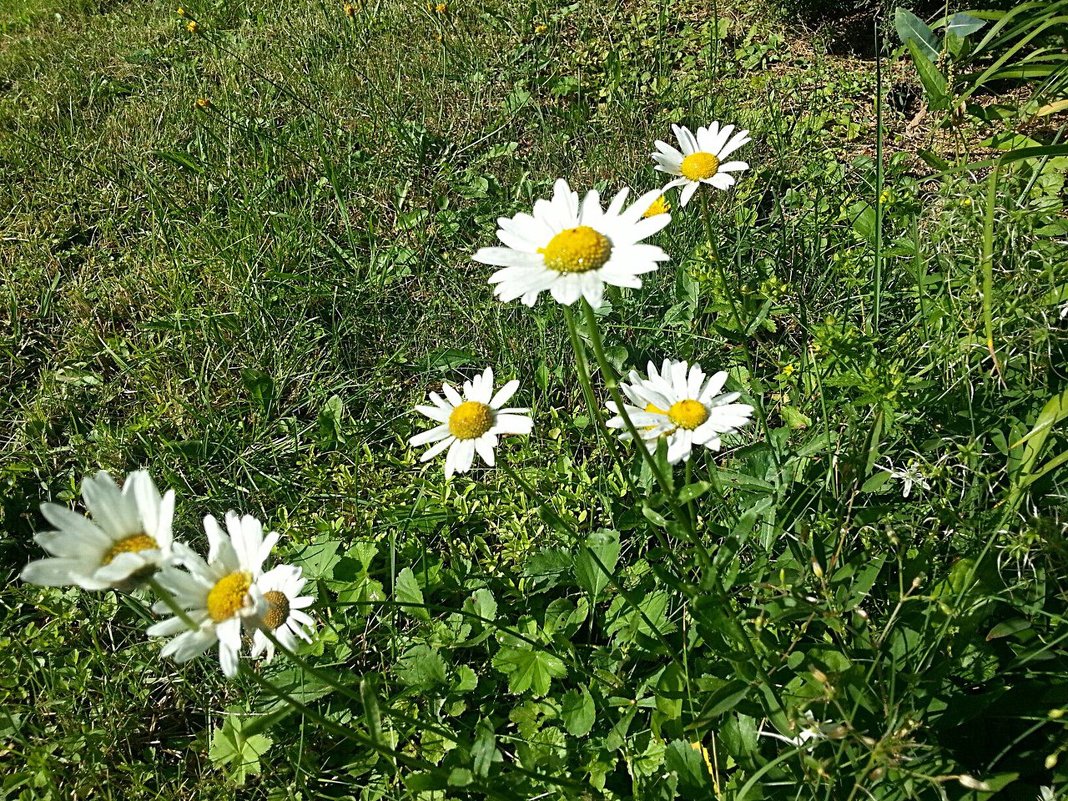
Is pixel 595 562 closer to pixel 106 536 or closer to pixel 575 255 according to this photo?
pixel 575 255

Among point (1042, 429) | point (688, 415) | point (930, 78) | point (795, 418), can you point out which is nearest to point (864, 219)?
point (930, 78)

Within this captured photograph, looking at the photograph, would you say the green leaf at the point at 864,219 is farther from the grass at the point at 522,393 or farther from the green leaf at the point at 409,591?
the green leaf at the point at 409,591

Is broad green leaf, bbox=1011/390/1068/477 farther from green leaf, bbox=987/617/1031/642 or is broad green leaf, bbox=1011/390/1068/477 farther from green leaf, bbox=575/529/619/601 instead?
green leaf, bbox=575/529/619/601

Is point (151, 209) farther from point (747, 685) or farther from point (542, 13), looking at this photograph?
point (747, 685)

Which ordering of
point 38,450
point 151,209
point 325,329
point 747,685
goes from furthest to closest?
point 151,209 < point 325,329 < point 38,450 < point 747,685

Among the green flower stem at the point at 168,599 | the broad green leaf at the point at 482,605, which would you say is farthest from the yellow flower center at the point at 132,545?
the broad green leaf at the point at 482,605

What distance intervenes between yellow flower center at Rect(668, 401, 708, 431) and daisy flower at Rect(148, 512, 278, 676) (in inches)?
24.5

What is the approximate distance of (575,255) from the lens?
107cm

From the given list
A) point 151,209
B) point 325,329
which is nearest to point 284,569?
point 325,329

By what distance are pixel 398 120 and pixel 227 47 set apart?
1210 millimetres

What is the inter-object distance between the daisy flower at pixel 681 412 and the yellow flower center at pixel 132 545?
635 mm

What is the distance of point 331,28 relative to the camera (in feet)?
11.5

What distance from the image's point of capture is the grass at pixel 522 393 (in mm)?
1262

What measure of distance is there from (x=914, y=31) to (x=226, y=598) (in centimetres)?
228
